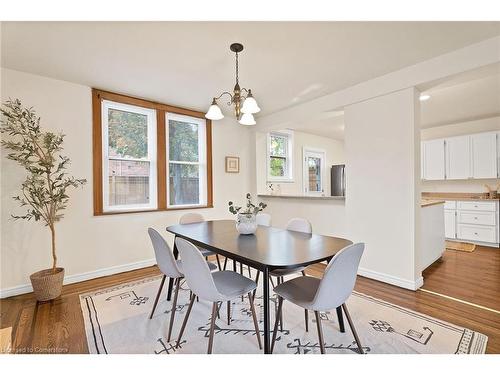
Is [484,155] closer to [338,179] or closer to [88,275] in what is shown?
[338,179]

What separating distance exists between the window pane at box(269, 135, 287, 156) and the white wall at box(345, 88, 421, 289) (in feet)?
6.75

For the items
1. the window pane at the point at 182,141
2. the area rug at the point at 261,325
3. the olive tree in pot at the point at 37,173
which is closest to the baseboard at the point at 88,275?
the olive tree in pot at the point at 37,173

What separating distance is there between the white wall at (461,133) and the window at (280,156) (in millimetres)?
3058

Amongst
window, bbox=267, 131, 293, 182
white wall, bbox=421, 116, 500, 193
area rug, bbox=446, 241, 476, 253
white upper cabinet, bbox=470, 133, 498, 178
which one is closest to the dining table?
window, bbox=267, 131, 293, 182

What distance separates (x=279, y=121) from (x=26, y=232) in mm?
3624

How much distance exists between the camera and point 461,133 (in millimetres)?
4914

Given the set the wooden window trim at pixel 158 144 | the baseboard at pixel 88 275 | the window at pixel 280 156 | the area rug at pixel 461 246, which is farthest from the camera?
the window at pixel 280 156

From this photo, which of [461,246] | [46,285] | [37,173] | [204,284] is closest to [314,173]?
[461,246]

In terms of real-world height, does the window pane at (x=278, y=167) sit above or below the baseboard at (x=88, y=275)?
above

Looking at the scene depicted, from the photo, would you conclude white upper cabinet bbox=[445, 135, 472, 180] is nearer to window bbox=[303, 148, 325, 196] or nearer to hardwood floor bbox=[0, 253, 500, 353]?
window bbox=[303, 148, 325, 196]

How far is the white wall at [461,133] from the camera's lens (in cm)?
462

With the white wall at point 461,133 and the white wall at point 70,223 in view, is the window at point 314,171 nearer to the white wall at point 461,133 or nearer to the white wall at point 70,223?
the white wall at point 461,133

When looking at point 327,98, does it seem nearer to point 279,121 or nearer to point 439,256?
point 279,121
